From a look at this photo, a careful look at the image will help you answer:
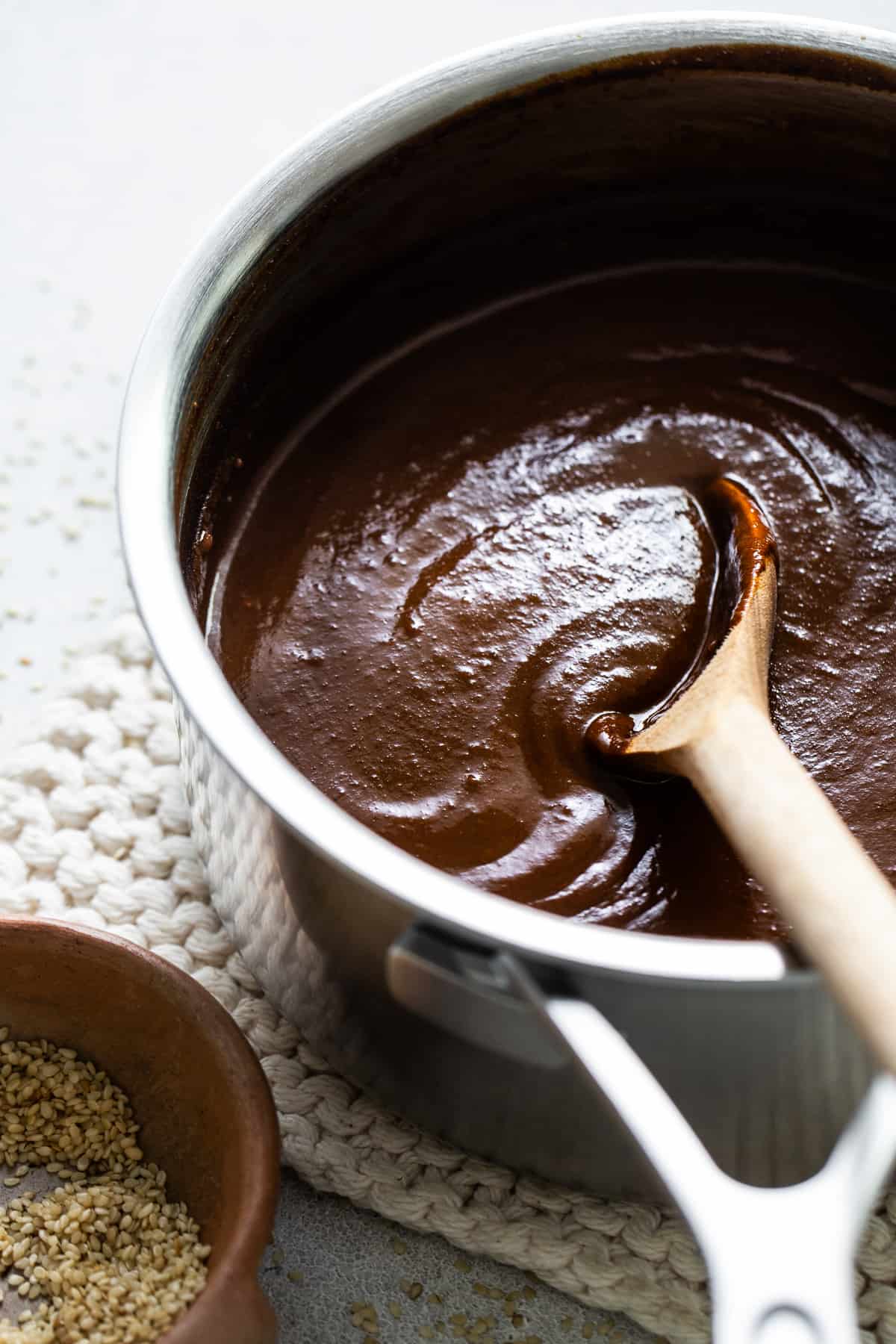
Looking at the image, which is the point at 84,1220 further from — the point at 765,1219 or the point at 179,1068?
the point at 765,1219

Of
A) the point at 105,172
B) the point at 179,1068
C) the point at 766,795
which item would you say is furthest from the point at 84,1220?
the point at 105,172

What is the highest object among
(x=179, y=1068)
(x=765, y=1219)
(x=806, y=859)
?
(x=806, y=859)

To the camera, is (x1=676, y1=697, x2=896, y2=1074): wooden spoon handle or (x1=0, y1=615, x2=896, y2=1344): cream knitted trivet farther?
(x1=0, y1=615, x2=896, y2=1344): cream knitted trivet

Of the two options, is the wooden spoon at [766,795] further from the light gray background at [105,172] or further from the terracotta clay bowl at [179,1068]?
the light gray background at [105,172]

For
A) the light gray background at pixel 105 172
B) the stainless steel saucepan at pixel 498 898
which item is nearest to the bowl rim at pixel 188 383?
the stainless steel saucepan at pixel 498 898

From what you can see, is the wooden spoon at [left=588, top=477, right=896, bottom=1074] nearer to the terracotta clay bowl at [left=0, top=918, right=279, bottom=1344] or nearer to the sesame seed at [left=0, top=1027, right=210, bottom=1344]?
the terracotta clay bowl at [left=0, top=918, right=279, bottom=1344]

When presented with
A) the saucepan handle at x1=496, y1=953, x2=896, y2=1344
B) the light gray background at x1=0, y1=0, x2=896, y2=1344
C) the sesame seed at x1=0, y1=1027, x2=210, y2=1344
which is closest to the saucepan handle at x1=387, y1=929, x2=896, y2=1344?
the saucepan handle at x1=496, y1=953, x2=896, y2=1344

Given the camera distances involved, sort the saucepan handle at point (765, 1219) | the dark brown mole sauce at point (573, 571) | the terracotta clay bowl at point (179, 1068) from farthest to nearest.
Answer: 1. the dark brown mole sauce at point (573, 571)
2. the terracotta clay bowl at point (179, 1068)
3. the saucepan handle at point (765, 1219)
